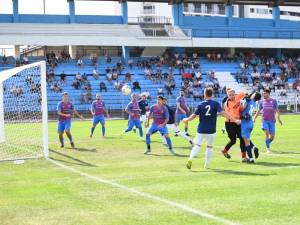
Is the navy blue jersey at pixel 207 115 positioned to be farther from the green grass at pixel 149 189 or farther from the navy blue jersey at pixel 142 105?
the navy blue jersey at pixel 142 105

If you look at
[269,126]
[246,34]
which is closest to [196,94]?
[246,34]

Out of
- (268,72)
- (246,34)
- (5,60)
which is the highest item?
(246,34)

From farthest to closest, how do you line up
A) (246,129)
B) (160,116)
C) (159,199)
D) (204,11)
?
(204,11), (160,116), (246,129), (159,199)

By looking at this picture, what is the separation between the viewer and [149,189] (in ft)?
36.7

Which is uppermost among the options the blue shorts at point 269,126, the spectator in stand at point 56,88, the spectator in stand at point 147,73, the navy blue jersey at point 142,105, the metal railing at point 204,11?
the metal railing at point 204,11

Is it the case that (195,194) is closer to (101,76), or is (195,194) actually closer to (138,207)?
(138,207)

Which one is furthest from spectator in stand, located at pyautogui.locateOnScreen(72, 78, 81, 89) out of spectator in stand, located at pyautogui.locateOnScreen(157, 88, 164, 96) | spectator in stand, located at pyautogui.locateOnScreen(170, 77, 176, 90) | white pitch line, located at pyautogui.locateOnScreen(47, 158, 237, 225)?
white pitch line, located at pyautogui.locateOnScreen(47, 158, 237, 225)

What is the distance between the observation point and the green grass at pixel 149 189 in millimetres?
8750

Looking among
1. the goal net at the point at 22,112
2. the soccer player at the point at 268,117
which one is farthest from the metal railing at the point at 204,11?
the soccer player at the point at 268,117

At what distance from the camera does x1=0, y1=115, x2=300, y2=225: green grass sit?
875 centimetres

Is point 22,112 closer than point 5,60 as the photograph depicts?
Yes

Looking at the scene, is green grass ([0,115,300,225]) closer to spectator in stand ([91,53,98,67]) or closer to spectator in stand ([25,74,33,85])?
spectator in stand ([25,74,33,85])

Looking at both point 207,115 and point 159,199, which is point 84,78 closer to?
point 207,115

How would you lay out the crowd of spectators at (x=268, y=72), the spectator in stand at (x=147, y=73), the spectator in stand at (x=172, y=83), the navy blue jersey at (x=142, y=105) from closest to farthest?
the navy blue jersey at (x=142, y=105) → the spectator in stand at (x=172, y=83) → the spectator in stand at (x=147, y=73) → the crowd of spectators at (x=268, y=72)
